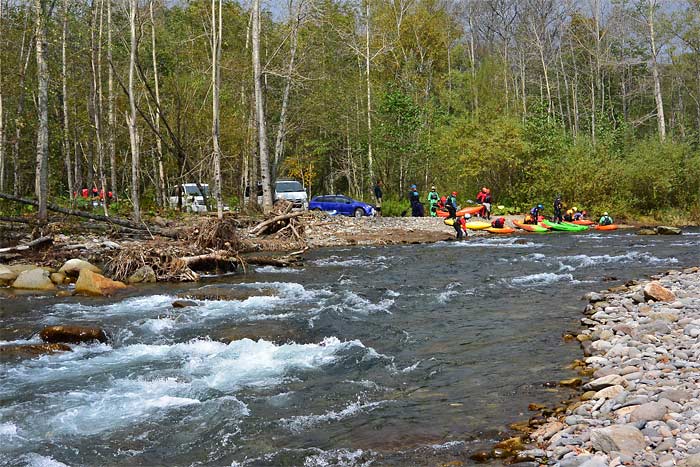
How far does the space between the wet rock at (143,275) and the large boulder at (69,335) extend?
4.92 meters

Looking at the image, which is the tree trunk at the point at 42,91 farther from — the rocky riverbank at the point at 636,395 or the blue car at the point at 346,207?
the blue car at the point at 346,207

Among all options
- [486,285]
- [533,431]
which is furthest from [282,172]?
[533,431]

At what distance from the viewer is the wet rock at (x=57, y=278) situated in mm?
13975

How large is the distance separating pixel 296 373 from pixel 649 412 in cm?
415

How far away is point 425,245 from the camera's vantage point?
21719mm

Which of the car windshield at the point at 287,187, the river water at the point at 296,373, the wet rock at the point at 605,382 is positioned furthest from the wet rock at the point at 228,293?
the car windshield at the point at 287,187

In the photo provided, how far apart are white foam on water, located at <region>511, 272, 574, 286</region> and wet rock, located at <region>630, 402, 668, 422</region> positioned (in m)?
8.30

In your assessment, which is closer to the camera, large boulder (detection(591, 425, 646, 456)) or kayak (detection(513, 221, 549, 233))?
large boulder (detection(591, 425, 646, 456))

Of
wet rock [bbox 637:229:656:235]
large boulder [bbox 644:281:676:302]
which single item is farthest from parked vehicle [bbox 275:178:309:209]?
large boulder [bbox 644:281:676:302]

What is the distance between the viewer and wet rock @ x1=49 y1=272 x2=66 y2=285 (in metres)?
14.0

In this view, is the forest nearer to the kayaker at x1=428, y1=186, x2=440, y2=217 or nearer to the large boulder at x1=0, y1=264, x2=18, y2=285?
the kayaker at x1=428, y1=186, x2=440, y2=217

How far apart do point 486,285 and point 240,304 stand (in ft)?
17.5

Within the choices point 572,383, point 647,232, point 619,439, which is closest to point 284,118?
point 647,232

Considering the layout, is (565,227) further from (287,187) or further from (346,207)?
(287,187)
